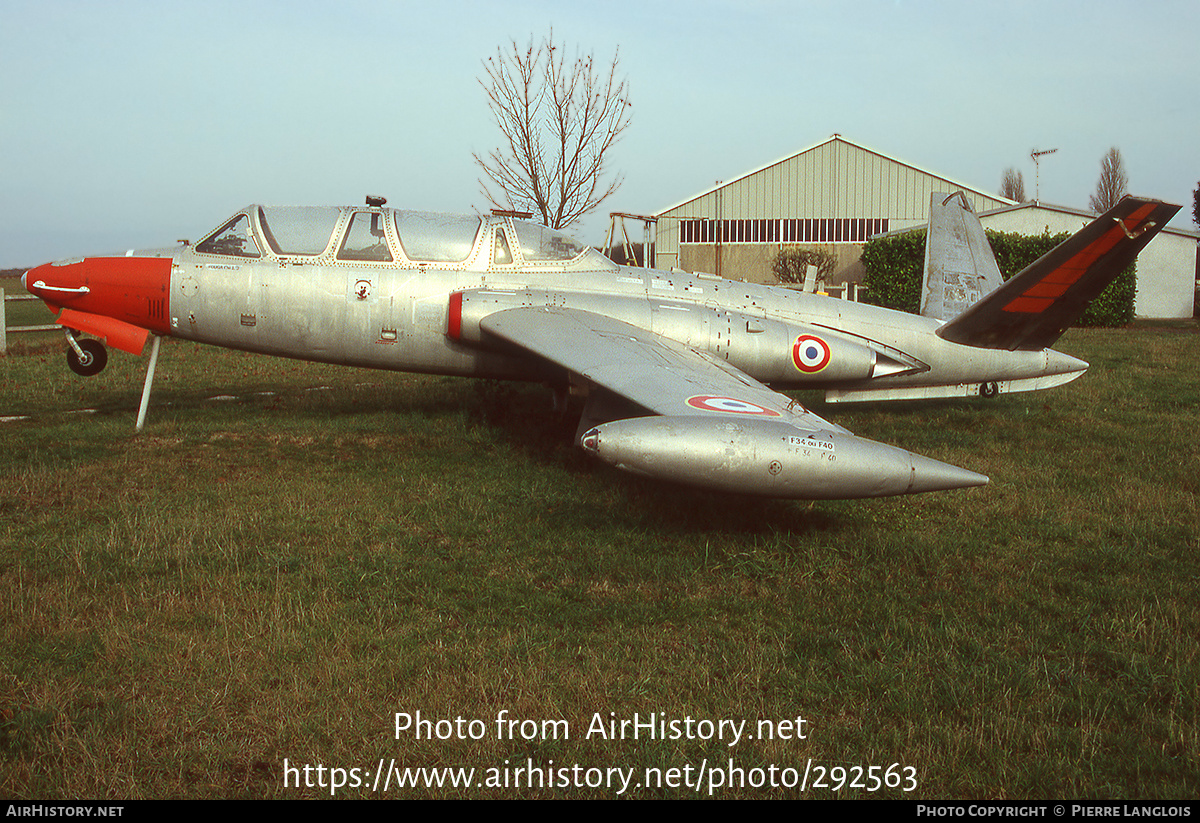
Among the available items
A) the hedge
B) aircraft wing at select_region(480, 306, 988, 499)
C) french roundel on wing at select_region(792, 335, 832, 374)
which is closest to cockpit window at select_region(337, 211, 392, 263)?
aircraft wing at select_region(480, 306, 988, 499)

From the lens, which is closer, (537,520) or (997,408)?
(537,520)

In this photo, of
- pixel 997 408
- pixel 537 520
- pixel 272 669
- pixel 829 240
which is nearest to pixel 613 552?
pixel 537 520

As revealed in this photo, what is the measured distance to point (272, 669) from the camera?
395 cm

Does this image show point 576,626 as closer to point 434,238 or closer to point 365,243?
point 434,238

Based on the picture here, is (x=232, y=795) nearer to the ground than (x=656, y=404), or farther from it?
nearer to the ground

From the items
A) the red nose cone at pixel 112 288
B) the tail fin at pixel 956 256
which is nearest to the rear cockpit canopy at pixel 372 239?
the red nose cone at pixel 112 288

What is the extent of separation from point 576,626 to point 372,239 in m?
5.98

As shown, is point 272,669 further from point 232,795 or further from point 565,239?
point 565,239

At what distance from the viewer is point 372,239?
895cm

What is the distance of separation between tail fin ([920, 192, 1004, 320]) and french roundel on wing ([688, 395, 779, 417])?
6.10m

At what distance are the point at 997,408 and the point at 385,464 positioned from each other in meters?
8.55

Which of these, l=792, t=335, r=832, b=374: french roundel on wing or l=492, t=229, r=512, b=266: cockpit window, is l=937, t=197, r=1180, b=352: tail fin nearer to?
l=792, t=335, r=832, b=374: french roundel on wing

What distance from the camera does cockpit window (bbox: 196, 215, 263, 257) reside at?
29.3ft

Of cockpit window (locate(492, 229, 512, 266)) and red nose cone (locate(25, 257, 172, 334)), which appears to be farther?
cockpit window (locate(492, 229, 512, 266))
